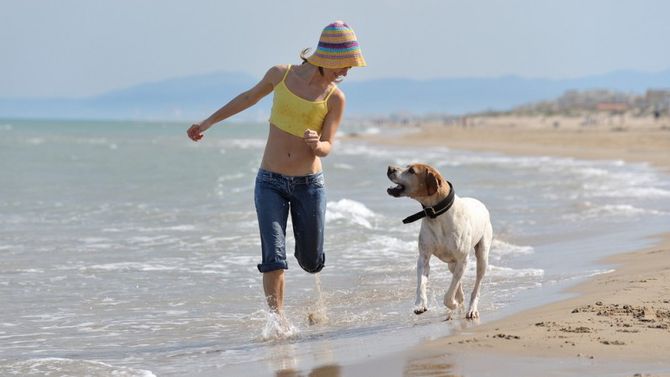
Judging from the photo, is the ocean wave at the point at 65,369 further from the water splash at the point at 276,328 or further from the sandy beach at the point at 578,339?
the sandy beach at the point at 578,339

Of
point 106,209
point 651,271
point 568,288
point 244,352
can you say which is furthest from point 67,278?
point 106,209

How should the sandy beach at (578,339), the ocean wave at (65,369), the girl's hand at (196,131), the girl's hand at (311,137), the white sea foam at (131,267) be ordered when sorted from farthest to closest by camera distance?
the white sea foam at (131,267)
the girl's hand at (196,131)
the girl's hand at (311,137)
the ocean wave at (65,369)
the sandy beach at (578,339)

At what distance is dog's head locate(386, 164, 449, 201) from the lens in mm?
6852

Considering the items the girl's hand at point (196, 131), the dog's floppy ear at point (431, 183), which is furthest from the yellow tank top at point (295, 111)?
the dog's floppy ear at point (431, 183)

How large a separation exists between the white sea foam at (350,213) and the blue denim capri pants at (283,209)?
6594 mm

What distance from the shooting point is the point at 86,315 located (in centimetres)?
795

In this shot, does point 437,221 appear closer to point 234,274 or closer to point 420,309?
point 420,309

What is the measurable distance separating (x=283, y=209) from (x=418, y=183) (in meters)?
0.94

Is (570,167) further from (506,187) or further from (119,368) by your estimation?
(119,368)

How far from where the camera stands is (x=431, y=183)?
270 inches

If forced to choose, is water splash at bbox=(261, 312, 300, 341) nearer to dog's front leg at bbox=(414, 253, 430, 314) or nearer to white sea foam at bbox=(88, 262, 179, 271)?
dog's front leg at bbox=(414, 253, 430, 314)

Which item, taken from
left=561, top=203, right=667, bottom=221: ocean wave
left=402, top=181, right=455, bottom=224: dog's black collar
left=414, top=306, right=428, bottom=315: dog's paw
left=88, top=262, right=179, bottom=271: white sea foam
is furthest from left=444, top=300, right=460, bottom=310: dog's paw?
left=561, top=203, right=667, bottom=221: ocean wave

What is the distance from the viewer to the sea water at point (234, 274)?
6.50m

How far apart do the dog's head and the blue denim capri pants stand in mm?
551
